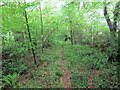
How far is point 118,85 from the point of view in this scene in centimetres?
371

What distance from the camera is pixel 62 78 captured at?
15.6 ft

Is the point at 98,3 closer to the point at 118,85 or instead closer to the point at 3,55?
the point at 118,85

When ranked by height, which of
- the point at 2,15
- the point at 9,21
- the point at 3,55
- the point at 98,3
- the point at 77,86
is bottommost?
the point at 77,86

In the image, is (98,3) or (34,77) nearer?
(34,77)

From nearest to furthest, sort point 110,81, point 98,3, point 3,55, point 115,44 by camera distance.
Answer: point 110,81
point 115,44
point 98,3
point 3,55

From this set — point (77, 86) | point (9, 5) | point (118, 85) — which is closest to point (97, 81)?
point (118, 85)

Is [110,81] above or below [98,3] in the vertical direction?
below

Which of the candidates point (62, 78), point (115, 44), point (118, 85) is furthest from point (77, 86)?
point (115, 44)

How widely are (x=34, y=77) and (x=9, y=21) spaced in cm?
413

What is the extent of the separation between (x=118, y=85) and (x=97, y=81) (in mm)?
962

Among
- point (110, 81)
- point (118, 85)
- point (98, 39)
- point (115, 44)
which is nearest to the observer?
point (118, 85)

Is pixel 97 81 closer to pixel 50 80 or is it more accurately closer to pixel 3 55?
pixel 50 80

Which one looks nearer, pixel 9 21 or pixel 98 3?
pixel 9 21

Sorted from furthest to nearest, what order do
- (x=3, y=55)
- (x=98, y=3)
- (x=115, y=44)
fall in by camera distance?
(x=3, y=55), (x=98, y=3), (x=115, y=44)
